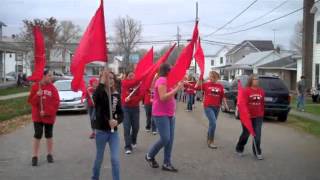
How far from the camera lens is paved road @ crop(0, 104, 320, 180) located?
770 cm

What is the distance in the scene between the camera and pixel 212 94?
10.7m

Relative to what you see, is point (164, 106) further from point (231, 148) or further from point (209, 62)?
point (209, 62)

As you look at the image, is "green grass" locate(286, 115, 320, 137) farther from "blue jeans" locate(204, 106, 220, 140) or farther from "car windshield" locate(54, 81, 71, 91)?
"car windshield" locate(54, 81, 71, 91)

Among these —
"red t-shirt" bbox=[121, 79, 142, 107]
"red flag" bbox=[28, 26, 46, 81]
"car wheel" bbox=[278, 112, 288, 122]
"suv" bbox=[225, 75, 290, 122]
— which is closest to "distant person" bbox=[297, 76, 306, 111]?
"car wheel" bbox=[278, 112, 288, 122]

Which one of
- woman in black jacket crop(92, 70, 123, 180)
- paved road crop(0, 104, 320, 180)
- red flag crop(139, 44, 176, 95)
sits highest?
red flag crop(139, 44, 176, 95)

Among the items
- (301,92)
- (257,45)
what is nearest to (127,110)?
(301,92)

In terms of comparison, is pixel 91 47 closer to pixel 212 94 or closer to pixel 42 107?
pixel 42 107

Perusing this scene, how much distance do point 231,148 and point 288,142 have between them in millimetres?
1981

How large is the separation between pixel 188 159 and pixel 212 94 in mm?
2090

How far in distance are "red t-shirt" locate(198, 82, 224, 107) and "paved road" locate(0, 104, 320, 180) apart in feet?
3.17

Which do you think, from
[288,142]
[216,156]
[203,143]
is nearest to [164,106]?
[216,156]

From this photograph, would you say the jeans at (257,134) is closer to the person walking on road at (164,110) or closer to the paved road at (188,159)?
the paved road at (188,159)

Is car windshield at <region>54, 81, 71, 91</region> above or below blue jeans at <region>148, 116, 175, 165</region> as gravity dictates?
above

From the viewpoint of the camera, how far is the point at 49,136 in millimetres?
8719
